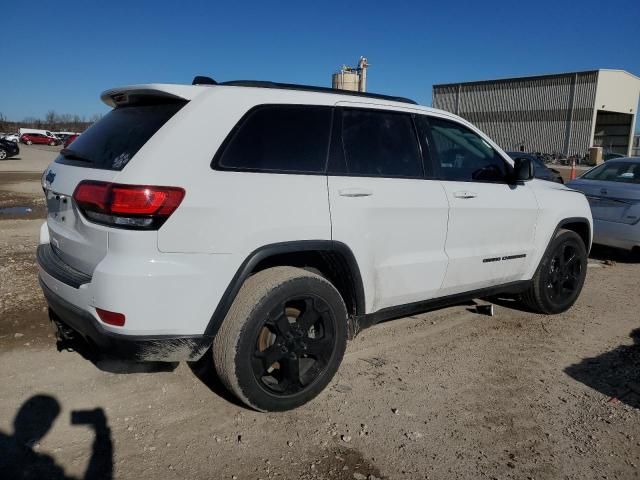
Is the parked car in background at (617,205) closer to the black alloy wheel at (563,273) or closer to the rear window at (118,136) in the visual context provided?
the black alloy wheel at (563,273)

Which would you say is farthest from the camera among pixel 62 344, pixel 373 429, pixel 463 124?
pixel 463 124

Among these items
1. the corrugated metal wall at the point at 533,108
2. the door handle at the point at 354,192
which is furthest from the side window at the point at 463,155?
the corrugated metal wall at the point at 533,108

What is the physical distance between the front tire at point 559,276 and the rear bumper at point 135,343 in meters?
3.36

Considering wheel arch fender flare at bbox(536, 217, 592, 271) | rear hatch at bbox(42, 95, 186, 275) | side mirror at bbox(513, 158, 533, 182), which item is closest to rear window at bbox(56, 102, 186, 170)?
rear hatch at bbox(42, 95, 186, 275)

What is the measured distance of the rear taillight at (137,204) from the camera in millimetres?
2455

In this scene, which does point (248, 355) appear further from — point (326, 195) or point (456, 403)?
point (456, 403)

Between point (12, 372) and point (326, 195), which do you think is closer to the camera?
point (326, 195)

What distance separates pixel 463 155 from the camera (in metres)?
4.05

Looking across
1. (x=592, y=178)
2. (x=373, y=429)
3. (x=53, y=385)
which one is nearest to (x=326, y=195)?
(x=373, y=429)

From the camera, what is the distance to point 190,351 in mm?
2691

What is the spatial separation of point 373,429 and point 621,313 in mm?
3591

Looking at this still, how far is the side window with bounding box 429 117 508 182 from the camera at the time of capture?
3.84 m

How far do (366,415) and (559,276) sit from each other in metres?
2.85

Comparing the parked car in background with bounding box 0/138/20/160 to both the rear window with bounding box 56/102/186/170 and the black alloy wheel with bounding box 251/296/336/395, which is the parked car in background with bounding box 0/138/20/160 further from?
the black alloy wheel with bounding box 251/296/336/395
